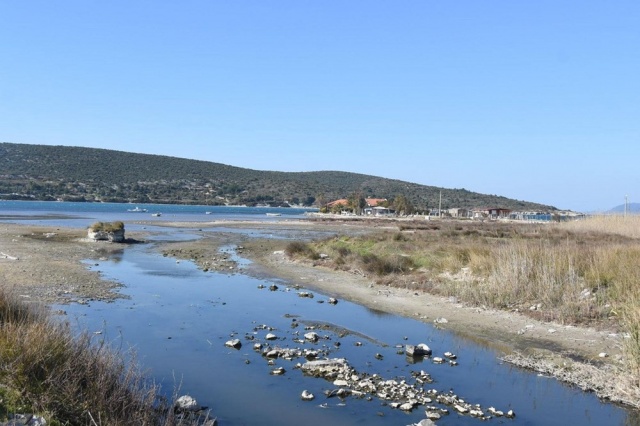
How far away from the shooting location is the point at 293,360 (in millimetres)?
12430

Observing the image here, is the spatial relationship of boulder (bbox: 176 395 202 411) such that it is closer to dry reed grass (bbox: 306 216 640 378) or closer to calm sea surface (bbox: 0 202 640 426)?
calm sea surface (bbox: 0 202 640 426)

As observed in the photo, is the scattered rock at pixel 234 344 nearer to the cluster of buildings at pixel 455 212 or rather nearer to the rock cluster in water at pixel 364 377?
the rock cluster in water at pixel 364 377

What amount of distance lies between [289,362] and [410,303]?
870 centimetres

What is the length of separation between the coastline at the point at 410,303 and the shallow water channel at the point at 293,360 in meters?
0.58

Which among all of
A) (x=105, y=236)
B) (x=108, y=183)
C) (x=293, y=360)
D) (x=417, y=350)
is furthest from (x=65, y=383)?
(x=108, y=183)

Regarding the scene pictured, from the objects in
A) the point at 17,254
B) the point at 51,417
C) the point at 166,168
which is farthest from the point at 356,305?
the point at 166,168

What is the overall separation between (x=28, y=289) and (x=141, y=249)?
20601 mm

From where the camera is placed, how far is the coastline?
39.9ft

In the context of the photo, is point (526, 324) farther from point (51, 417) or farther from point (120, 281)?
point (120, 281)

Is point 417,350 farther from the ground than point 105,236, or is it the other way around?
point 417,350

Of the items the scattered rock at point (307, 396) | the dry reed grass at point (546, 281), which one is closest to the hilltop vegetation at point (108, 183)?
the dry reed grass at point (546, 281)

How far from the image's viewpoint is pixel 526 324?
1630cm

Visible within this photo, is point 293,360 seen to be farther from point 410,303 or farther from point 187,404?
point 410,303

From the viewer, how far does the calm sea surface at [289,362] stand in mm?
9633
